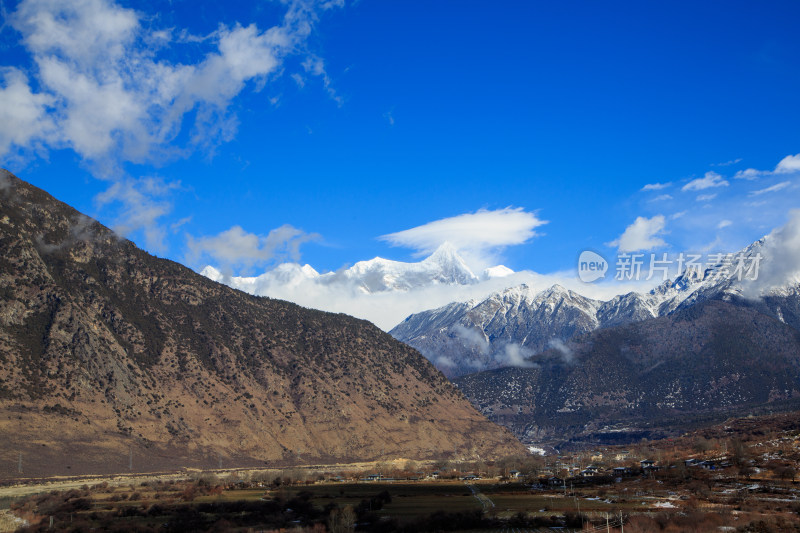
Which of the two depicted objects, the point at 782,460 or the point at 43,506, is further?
the point at 782,460

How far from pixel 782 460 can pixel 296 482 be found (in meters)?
101

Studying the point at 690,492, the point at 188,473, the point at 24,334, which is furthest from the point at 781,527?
the point at 24,334

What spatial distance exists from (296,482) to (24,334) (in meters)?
90.7

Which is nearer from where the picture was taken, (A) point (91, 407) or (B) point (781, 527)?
(B) point (781, 527)

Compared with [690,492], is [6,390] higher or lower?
higher

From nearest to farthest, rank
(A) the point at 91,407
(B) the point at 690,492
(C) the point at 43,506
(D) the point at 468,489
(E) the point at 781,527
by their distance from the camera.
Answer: (E) the point at 781,527, (C) the point at 43,506, (B) the point at 690,492, (D) the point at 468,489, (A) the point at 91,407

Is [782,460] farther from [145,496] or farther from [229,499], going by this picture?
[145,496]

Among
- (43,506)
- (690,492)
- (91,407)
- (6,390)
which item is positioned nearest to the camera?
(43,506)

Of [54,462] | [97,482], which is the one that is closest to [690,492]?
[97,482]

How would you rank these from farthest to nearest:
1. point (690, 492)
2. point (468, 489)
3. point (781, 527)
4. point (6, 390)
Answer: point (6, 390), point (468, 489), point (690, 492), point (781, 527)

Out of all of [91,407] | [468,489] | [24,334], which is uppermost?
[24,334]

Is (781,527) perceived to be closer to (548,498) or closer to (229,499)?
(548,498)

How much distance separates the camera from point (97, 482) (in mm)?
154250

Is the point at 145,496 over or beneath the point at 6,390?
beneath
